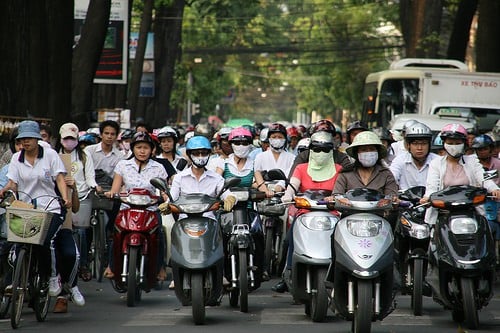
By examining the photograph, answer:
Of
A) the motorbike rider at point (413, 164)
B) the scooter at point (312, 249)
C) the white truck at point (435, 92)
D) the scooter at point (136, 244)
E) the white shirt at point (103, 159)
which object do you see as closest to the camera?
the scooter at point (312, 249)

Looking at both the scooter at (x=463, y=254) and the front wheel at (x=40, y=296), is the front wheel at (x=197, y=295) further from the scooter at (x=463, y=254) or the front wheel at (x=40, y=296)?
the scooter at (x=463, y=254)

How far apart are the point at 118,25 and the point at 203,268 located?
22.6 m

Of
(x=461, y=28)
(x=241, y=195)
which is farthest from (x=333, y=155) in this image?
(x=461, y=28)

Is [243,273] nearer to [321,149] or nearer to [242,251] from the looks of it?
[242,251]

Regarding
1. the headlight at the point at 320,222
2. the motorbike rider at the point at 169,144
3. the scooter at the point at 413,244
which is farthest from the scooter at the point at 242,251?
the motorbike rider at the point at 169,144

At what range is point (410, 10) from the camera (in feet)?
146

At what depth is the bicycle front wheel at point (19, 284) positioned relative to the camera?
11.2 metres

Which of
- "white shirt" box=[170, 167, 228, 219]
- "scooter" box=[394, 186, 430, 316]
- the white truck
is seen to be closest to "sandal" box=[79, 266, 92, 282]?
"white shirt" box=[170, 167, 228, 219]

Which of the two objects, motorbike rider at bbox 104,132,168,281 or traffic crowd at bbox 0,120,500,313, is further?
motorbike rider at bbox 104,132,168,281

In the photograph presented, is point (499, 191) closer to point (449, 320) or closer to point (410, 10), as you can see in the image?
point (449, 320)

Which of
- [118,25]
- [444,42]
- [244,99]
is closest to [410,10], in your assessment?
[118,25]

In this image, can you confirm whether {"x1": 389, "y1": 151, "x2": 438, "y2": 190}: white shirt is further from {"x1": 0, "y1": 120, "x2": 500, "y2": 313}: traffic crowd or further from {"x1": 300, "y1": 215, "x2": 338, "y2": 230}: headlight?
{"x1": 300, "y1": 215, "x2": 338, "y2": 230}: headlight

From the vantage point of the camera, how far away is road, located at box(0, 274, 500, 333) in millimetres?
11430

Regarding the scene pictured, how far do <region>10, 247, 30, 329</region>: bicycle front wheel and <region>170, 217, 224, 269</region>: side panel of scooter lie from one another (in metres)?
1.27
